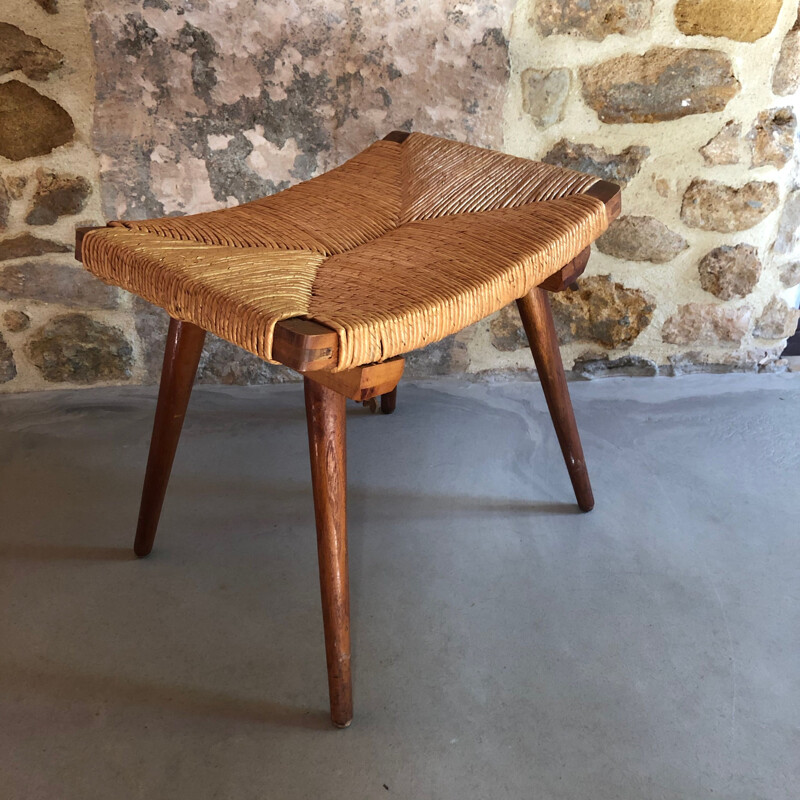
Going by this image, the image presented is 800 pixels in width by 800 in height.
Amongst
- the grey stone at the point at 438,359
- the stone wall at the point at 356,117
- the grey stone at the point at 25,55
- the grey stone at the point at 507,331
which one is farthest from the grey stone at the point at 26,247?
the grey stone at the point at 507,331

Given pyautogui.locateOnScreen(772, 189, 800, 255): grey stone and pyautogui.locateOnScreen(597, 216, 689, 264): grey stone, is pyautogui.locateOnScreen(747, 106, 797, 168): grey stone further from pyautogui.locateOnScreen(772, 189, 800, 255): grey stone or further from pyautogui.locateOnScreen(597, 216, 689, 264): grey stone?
pyautogui.locateOnScreen(597, 216, 689, 264): grey stone

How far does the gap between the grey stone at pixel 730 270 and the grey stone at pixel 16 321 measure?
50.6 inches

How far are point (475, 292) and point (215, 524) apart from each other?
0.61 metres

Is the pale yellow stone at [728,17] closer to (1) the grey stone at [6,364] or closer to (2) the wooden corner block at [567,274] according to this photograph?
(2) the wooden corner block at [567,274]

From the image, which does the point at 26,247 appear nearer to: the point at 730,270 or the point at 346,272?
the point at 346,272

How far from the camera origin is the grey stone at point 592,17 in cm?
131

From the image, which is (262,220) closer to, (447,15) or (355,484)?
(355,484)

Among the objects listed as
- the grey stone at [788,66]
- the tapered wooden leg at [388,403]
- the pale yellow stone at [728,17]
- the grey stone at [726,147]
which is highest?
the pale yellow stone at [728,17]

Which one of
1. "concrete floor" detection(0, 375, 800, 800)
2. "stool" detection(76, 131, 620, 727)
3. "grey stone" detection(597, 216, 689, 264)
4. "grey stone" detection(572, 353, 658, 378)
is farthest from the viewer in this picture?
"grey stone" detection(572, 353, 658, 378)

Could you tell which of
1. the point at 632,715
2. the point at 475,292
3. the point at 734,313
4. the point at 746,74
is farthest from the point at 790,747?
the point at 746,74

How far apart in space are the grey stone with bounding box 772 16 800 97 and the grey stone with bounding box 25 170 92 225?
4.00 ft

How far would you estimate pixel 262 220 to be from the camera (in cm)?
93

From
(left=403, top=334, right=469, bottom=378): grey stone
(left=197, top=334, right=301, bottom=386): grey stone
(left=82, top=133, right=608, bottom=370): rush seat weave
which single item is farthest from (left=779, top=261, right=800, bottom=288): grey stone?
(left=197, top=334, right=301, bottom=386): grey stone

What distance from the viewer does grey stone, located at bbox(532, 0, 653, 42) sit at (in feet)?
4.30
